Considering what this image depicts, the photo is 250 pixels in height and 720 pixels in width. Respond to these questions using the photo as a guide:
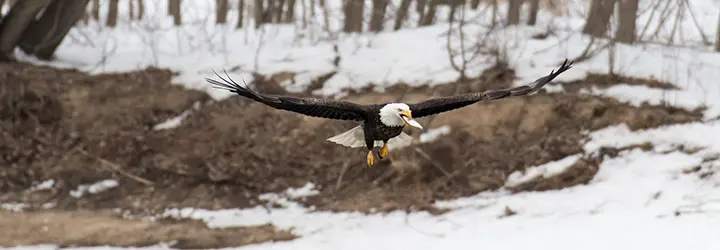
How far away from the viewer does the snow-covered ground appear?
22.9ft

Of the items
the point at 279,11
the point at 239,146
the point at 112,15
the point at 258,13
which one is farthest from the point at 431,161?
the point at 112,15

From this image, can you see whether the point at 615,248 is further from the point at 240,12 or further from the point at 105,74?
the point at 240,12

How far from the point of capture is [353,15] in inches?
515

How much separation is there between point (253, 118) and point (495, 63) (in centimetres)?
408

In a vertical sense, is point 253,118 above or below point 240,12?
below

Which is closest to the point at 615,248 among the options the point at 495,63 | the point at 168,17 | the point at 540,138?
the point at 540,138

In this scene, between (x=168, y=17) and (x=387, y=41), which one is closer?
(x=387, y=41)

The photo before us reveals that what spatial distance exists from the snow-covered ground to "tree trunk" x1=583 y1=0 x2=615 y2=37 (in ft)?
1.39

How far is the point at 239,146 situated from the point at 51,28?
161 inches

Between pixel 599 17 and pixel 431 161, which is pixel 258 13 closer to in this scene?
pixel 431 161

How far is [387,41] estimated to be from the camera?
451 inches

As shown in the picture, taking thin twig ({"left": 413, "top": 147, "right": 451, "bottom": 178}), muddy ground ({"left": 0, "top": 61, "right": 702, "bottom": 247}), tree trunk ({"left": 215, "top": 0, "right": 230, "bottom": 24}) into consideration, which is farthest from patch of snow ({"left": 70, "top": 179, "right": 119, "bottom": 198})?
tree trunk ({"left": 215, "top": 0, "right": 230, "bottom": 24})

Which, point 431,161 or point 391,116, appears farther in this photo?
point 431,161

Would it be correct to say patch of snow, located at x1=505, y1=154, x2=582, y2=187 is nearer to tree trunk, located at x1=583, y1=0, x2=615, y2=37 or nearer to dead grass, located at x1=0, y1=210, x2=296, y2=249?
tree trunk, located at x1=583, y1=0, x2=615, y2=37
